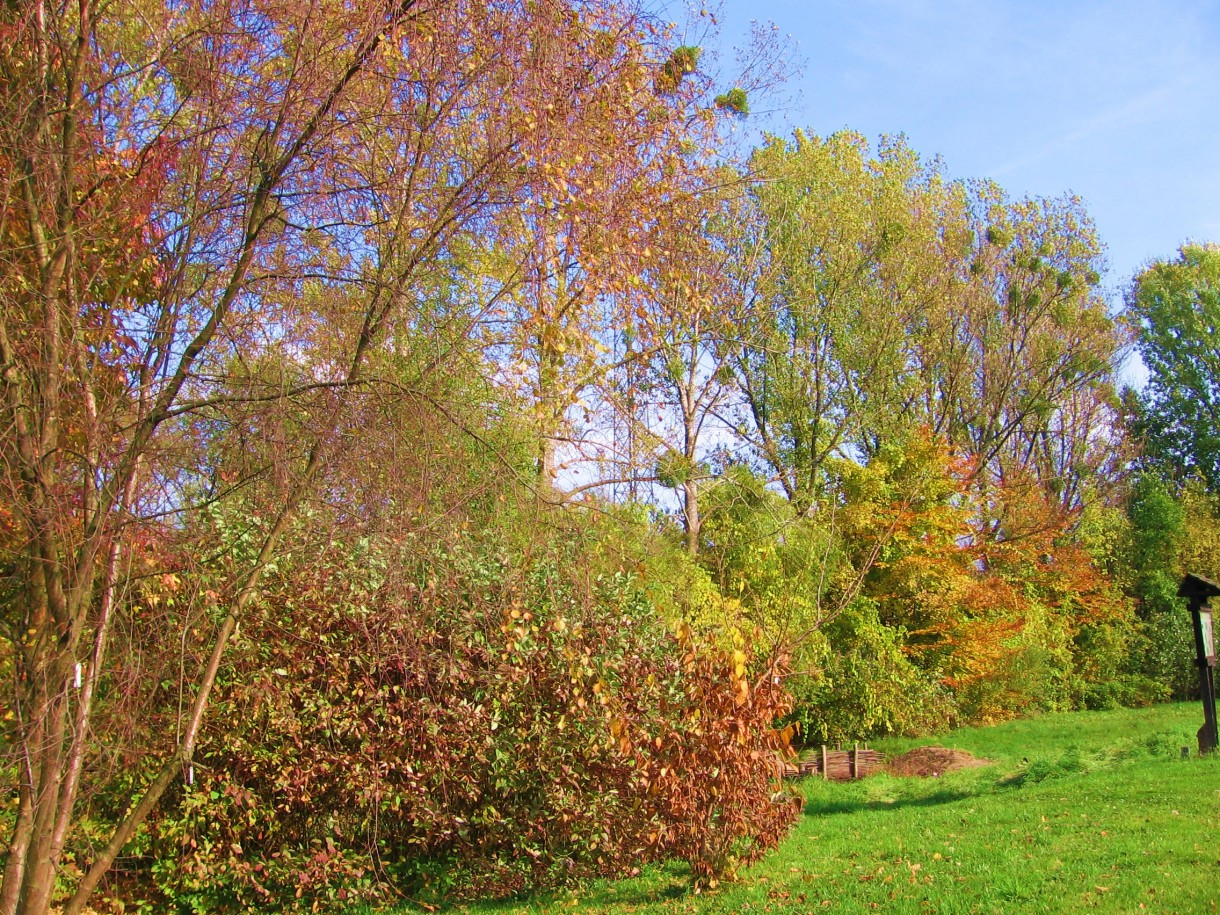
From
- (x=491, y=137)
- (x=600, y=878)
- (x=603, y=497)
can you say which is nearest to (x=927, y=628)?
(x=600, y=878)

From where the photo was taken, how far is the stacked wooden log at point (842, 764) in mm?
15852

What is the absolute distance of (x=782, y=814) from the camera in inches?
279

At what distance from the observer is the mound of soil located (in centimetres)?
1612

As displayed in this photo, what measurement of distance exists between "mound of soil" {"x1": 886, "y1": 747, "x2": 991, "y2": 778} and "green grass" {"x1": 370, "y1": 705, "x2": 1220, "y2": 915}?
319cm

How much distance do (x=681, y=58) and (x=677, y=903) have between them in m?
6.06

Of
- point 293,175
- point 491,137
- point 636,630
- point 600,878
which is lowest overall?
point 600,878

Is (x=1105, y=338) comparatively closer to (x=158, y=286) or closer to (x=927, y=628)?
(x=927, y=628)

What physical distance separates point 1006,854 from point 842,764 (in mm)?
8737

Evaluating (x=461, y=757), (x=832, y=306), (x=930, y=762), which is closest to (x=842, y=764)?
(x=930, y=762)

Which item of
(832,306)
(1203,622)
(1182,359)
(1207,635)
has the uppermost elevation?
(1182,359)

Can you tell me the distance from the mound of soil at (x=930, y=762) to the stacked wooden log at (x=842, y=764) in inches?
14.4

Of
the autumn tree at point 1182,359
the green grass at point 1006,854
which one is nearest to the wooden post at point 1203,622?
the green grass at point 1006,854

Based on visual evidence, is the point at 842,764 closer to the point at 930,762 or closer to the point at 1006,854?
the point at 930,762

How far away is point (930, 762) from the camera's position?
1652 cm
